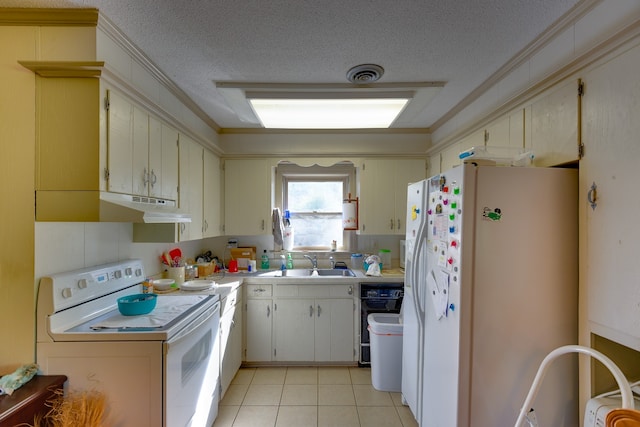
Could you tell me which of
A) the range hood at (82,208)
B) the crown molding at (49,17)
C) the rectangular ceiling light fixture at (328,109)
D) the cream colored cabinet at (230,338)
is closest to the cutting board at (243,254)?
the cream colored cabinet at (230,338)

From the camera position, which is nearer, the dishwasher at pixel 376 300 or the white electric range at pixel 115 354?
the white electric range at pixel 115 354

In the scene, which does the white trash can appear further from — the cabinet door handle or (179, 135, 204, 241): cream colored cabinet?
the cabinet door handle

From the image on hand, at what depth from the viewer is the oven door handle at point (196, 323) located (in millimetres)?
1431

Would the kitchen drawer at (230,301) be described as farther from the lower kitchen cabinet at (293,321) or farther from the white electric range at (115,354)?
the white electric range at (115,354)

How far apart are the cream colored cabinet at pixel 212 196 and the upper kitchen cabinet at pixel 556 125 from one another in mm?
2538

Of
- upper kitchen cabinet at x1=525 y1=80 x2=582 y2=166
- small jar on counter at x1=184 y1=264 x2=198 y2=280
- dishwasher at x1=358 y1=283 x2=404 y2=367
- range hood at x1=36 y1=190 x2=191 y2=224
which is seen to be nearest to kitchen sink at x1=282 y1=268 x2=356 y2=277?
dishwasher at x1=358 y1=283 x2=404 y2=367

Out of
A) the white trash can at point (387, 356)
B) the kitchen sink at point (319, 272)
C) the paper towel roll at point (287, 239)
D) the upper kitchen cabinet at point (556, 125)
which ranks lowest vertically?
the white trash can at point (387, 356)

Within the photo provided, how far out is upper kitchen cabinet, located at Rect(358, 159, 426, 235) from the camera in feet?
10.1

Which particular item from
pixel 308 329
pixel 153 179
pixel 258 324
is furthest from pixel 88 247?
pixel 308 329

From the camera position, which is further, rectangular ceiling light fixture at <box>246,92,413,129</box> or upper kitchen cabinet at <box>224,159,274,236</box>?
upper kitchen cabinet at <box>224,159,274,236</box>

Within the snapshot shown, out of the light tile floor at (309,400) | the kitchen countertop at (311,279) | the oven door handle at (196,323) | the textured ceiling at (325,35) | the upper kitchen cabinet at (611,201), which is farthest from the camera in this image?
the kitchen countertop at (311,279)

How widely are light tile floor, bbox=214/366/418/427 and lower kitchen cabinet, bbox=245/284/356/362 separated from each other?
0.51ft

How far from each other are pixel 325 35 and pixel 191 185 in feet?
5.26

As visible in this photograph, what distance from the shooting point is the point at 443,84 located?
2.04 metres
